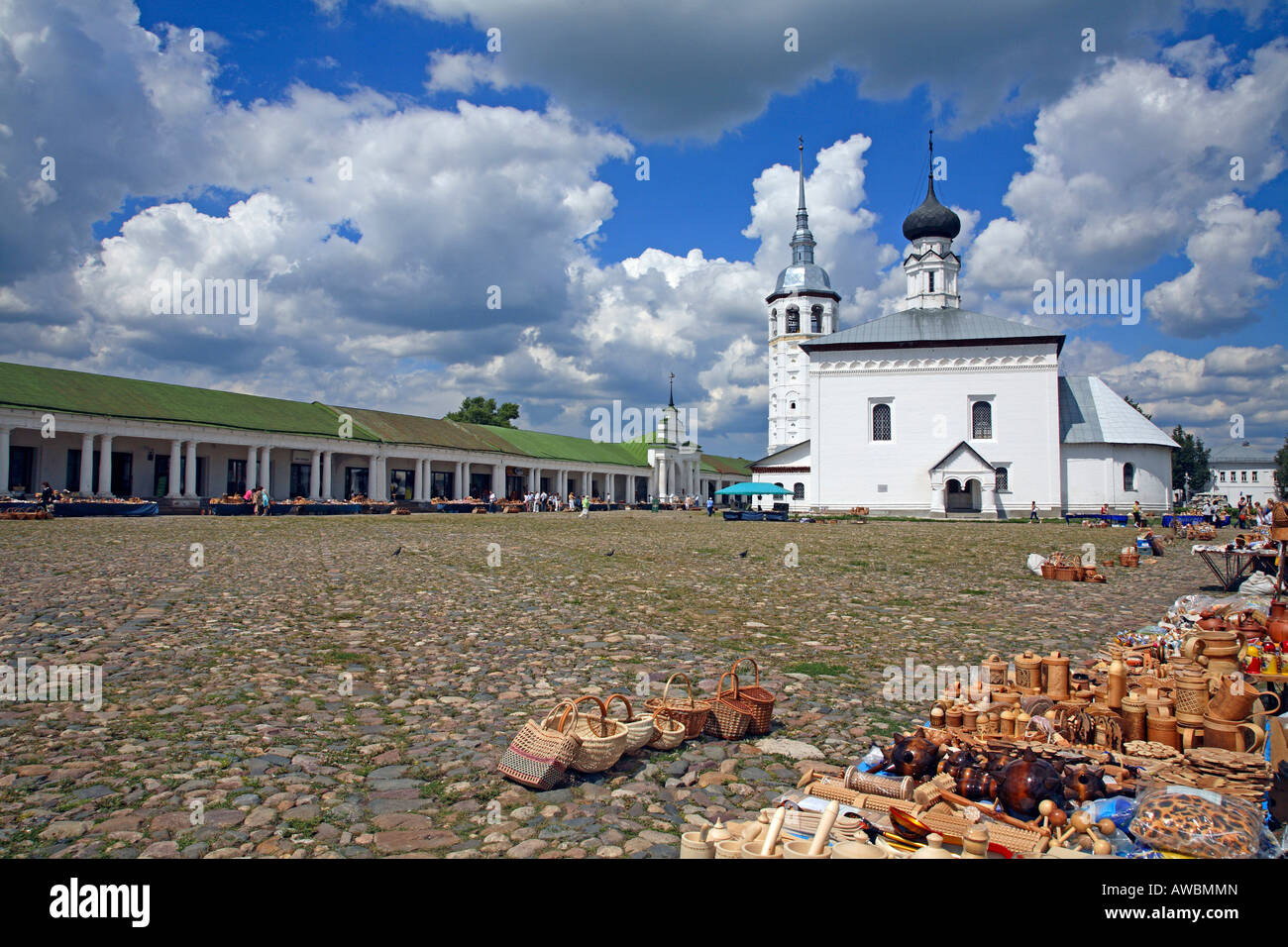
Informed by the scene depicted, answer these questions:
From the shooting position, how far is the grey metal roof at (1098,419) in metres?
48.0

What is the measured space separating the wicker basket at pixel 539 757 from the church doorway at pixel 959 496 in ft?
155

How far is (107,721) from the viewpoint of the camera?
16.6 ft

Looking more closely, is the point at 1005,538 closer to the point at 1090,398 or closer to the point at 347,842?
the point at 347,842

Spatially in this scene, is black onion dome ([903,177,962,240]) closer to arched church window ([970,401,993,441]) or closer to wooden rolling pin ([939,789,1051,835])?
arched church window ([970,401,993,441])

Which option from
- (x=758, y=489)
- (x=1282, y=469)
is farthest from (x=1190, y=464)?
(x=758, y=489)

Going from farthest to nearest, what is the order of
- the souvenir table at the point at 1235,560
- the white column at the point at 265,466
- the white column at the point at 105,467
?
the white column at the point at 265,466 → the white column at the point at 105,467 → the souvenir table at the point at 1235,560

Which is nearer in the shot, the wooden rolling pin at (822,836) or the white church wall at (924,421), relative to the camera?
the wooden rolling pin at (822,836)

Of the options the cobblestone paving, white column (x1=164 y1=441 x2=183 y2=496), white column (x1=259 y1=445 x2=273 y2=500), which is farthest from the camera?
white column (x1=259 y1=445 x2=273 y2=500)

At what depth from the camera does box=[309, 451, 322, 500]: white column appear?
49219 millimetres

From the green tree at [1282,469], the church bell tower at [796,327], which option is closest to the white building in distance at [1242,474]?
the green tree at [1282,469]

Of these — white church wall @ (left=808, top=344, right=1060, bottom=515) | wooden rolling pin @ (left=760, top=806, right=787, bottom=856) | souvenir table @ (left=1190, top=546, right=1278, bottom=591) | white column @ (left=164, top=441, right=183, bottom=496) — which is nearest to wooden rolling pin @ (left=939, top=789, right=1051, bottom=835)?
wooden rolling pin @ (left=760, top=806, right=787, bottom=856)

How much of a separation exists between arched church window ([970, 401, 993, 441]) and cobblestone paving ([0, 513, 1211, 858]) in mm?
35848

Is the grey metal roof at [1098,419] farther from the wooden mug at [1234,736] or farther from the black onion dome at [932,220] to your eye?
the wooden mug at [1234,736]

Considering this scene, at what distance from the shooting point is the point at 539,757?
416 cm
